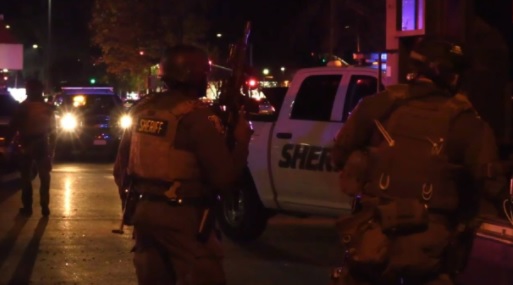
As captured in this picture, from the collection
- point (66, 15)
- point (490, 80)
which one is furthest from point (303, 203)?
point (66, 15)

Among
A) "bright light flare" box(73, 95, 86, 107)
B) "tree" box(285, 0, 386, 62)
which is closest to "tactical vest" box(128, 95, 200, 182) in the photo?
"bright light flare" box(73, 95, 86, 107)

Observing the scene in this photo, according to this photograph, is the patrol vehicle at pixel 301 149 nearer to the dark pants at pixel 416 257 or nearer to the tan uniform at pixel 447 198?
the tan uniform at pixel 447 198

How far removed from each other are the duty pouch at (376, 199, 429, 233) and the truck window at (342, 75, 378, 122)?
555 centimetres

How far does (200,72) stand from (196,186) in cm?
53

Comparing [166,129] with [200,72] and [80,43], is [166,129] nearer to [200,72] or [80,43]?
[200,72]

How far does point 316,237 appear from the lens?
11.1 metres

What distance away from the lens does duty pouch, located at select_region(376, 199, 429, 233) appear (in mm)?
3896

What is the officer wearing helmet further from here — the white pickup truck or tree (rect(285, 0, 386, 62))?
tree (rect(285, 0, 386, 62))

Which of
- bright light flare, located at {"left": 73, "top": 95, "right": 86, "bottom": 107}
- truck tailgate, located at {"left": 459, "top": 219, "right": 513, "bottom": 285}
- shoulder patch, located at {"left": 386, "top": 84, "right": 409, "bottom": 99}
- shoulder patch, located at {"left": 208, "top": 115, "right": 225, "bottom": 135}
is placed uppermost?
bright light flare, located at {"left": 73, "top": 95, "right": 86, "bottom": 107}

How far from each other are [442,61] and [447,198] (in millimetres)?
572

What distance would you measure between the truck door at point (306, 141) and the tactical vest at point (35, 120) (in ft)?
11.8

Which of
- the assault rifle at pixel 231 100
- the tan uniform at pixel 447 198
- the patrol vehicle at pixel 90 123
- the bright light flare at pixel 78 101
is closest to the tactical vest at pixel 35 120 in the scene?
the assault rifle at pixel 231 100

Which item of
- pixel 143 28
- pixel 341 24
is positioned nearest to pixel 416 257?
pixel 341 24

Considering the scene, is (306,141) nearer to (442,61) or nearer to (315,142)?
(315,142)
